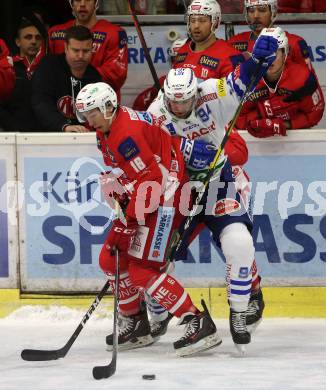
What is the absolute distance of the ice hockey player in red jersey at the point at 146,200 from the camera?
6137mm

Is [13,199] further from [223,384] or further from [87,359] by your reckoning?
[223,384]

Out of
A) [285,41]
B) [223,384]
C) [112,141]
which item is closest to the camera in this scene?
[223,384]

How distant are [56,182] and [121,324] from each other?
1.08 meters

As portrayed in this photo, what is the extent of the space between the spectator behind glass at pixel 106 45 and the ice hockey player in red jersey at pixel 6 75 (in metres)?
0.49

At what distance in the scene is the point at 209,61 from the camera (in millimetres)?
7520

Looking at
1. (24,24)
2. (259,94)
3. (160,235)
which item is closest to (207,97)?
(160,235)

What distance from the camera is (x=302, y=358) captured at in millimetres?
6191

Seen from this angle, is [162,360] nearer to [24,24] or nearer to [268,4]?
[268,4]

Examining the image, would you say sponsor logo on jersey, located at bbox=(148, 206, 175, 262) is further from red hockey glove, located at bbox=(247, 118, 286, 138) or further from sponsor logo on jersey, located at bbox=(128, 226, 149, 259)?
red hockey glove, located at bbox=(247, 118, 286, 138)

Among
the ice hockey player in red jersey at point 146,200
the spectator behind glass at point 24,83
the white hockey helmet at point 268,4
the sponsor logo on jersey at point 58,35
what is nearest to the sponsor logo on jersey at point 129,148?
the ice hockey player in red jersey at point 146,200

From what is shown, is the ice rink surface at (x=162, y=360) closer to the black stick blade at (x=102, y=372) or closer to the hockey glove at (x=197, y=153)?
the black stick blade at (x=102, y=372)

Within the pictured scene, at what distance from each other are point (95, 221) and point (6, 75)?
1.11m

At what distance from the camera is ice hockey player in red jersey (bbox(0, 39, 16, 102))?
7758mm

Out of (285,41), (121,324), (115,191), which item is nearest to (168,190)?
(115,191)
